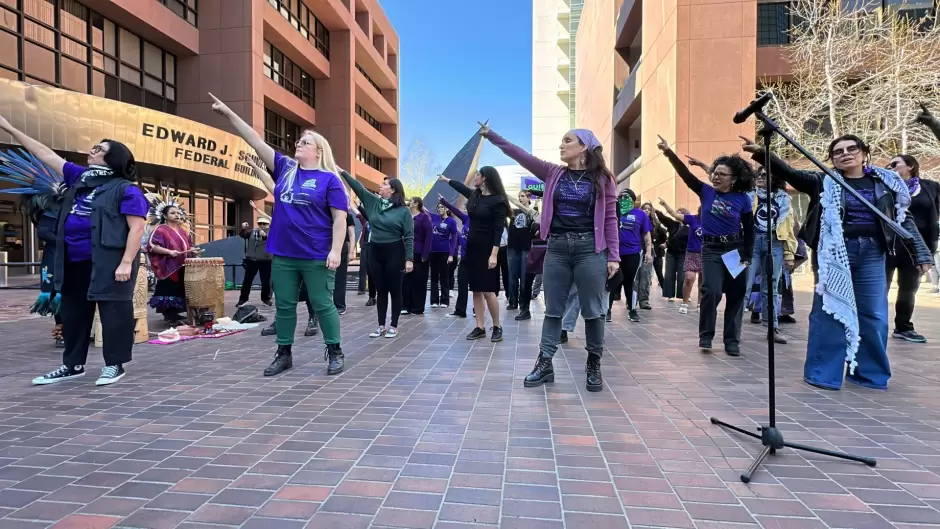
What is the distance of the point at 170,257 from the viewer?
6.66 meters

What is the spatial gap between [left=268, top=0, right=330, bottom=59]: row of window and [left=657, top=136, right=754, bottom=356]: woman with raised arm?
26.2 meters

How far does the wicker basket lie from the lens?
678 cm

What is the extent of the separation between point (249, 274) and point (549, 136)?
6566 cm

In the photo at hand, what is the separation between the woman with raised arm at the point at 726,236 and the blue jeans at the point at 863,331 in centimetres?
122

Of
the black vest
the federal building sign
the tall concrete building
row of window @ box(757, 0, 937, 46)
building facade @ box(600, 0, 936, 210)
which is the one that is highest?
the tall concrete building

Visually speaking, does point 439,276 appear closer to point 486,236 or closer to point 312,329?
point 312,329

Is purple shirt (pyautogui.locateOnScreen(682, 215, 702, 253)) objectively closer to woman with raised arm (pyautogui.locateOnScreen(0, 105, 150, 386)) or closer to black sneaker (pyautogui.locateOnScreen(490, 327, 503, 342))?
black sneaker (pyautogui.locateOnScreen(490, 327, 503, 342))

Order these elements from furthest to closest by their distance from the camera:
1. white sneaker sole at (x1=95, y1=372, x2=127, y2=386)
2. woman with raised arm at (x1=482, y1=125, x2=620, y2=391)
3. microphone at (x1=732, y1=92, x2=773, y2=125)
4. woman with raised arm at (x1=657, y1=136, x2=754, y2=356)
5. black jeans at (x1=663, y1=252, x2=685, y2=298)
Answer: black jeans at (x1=663, y1=252, x2=685, y2=298), woman with raised arm at (x1=657, y1=136, x2=754, y2=356), white sneaker sole at (x1=95, y1=372, x2=127, y2=386), woman with raised arm at (x1=482, y1=125, x2=620, y2=391), microphone at (x1=732, y1=92, x2=773, y2=125)

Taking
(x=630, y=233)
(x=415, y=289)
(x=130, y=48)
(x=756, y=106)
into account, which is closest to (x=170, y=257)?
(x=415, y=289)

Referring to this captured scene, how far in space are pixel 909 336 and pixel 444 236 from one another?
21.2ft

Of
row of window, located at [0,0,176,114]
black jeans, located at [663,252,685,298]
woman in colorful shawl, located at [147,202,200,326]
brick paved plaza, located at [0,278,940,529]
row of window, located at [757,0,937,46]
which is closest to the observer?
brick paved plaza, located at [0,278,940,529]

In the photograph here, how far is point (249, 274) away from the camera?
356 inches

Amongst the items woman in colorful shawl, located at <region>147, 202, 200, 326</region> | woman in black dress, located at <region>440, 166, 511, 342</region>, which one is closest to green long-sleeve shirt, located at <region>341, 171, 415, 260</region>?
woman in black dress, located at <region>440, 166, 511, 342</region>

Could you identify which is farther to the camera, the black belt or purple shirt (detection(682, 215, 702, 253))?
purple shirt (detection(682, 215, 702, 253))
